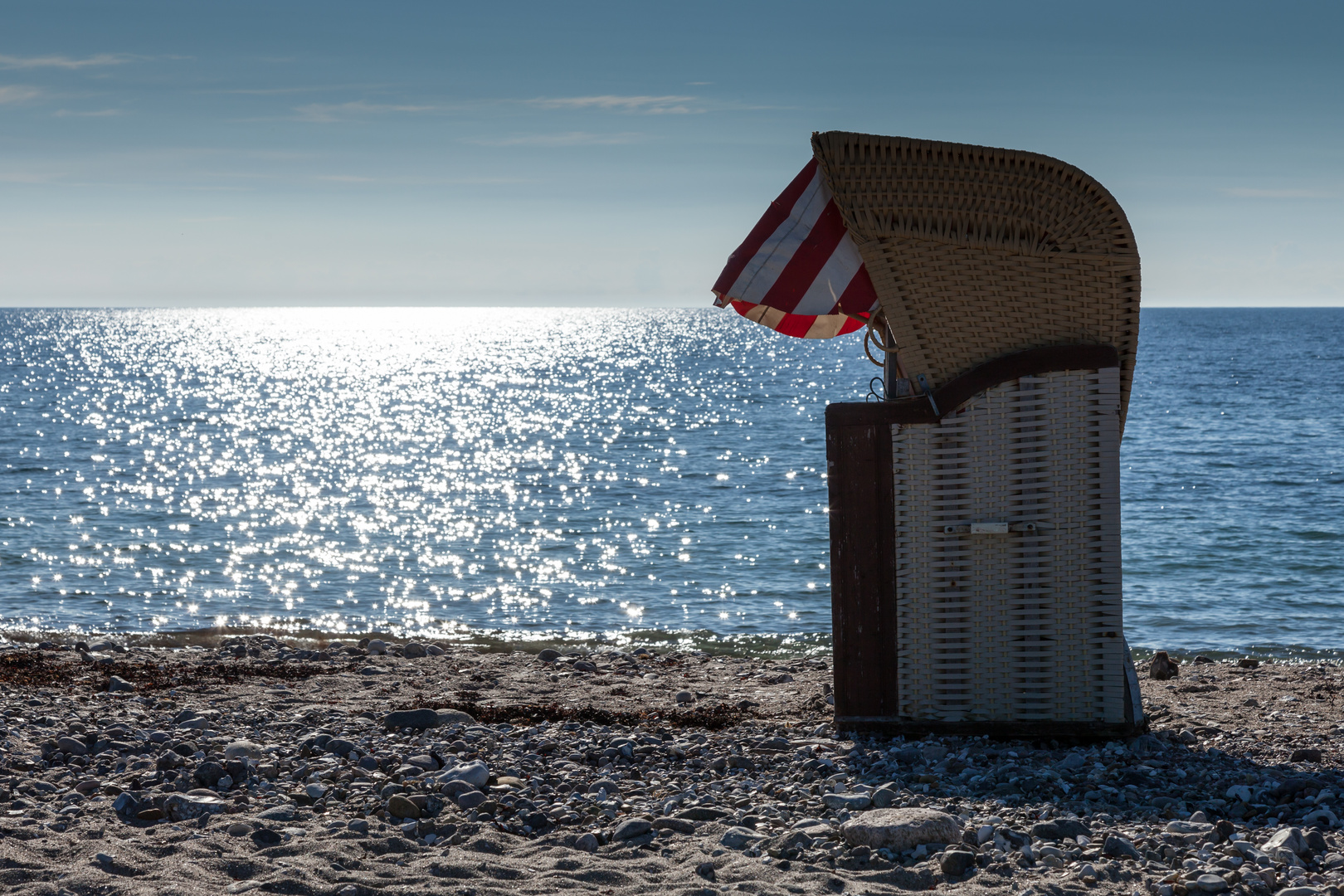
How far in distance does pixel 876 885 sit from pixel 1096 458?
335 centimetres

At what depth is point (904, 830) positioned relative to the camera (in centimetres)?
543

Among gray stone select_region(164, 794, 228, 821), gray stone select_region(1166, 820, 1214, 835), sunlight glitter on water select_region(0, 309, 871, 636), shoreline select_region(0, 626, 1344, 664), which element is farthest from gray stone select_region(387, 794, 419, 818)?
sunlight glitter on water select_region(0, 309, 871, 636)

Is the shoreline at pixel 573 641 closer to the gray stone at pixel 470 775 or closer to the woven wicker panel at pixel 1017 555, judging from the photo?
the woven wicker panel at pixel 1017 555

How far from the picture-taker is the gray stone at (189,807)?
5.96 metres

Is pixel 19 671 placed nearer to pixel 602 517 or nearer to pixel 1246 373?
pixel 602 517

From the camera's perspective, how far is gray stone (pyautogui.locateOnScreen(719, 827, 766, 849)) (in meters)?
5.51

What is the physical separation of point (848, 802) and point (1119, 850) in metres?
1.40

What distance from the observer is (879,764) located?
671 cm

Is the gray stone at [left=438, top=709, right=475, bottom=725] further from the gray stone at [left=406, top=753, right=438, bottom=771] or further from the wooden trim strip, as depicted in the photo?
the wooden trim strip

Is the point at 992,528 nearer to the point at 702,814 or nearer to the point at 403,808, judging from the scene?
the point at 702,814

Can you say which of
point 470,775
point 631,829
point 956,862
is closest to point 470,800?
point 470,775

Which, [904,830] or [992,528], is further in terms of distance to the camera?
[992,528]

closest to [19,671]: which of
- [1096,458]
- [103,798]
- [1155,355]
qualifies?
[103,798]

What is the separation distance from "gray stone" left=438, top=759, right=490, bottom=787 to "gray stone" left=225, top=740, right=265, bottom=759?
1.34 m
